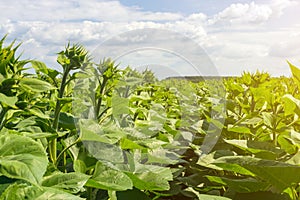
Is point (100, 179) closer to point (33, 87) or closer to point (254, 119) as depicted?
point (33, 87)

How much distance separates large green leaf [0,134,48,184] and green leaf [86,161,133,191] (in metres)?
0.35

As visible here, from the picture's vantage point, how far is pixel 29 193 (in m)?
1.11

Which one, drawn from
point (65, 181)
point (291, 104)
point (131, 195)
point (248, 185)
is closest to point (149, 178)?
point (131, 195)

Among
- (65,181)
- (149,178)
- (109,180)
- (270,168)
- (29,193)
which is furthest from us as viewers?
(149,178)

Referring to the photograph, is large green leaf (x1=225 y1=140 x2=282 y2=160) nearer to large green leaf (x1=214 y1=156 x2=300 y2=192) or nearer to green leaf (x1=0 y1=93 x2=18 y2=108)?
large green leaf (x1=214 y1=156 x2=300 y2=192)

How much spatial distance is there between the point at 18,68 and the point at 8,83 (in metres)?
0.11

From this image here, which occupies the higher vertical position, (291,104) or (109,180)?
(291,104)

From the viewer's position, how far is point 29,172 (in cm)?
114

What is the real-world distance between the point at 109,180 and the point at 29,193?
49cm

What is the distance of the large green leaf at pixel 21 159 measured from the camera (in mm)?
1143

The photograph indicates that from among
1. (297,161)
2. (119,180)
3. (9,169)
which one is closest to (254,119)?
(297,161)

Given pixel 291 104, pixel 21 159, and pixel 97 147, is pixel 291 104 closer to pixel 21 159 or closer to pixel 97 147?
pixel 97 147

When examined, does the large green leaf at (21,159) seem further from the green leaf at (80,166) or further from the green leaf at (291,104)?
the green leaf at (291,104)

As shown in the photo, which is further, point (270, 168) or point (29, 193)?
point (270, 168)
